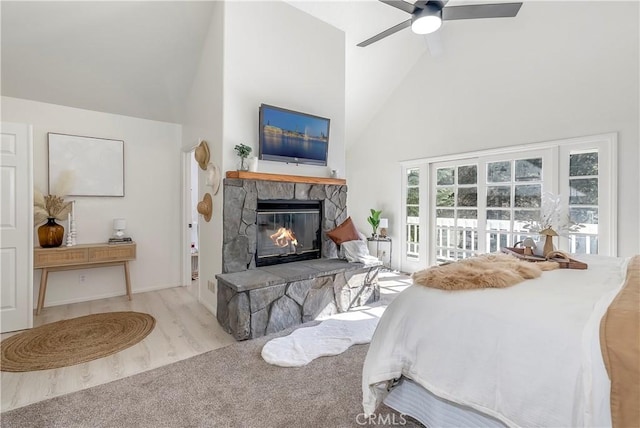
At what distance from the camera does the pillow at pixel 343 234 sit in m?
3.65

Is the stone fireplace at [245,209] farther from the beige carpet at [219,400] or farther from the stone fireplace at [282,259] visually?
the beige carpet at [219,400]

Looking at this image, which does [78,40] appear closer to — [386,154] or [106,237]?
[106,237]

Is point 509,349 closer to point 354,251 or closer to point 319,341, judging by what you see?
point 319,341

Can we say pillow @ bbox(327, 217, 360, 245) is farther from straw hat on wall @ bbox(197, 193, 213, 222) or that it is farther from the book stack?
the book stack

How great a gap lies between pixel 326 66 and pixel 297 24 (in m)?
0.58

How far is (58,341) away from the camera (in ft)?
8.48

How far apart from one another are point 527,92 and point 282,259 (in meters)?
3.60

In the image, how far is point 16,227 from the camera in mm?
2762

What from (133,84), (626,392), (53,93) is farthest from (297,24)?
(626,392)


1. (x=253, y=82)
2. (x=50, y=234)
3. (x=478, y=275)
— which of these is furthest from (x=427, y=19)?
(x=50, y=234)

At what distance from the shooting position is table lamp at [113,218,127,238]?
3.73m

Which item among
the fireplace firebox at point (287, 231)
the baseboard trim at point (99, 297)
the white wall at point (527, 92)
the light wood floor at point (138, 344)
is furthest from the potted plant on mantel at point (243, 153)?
the white wall at point (527, 92)

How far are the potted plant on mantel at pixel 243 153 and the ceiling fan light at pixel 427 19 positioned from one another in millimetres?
1916
